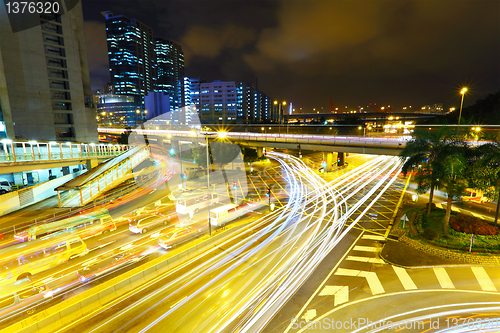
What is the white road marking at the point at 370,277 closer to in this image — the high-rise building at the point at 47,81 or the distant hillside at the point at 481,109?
the high-rise building at the point at 47,81

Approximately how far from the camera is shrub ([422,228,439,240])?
1532 centimetres

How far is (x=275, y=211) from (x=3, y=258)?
18.7 meters

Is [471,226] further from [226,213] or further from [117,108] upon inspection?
[117,108]

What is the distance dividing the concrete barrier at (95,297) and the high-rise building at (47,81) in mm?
34734

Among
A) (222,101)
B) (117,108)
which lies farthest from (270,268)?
(117,108)

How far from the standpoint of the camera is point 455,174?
14.2 metres

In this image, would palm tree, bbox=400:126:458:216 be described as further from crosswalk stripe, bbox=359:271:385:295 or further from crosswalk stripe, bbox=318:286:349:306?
crosswalk stripe, bbox=318:286:349:306

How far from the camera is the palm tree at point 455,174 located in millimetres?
13693

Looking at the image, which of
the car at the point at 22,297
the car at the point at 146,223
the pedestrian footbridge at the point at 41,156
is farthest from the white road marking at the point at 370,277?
the pedestrian footbridge at the point at 41,156

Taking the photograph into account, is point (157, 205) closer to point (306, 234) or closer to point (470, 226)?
point (306, 234)

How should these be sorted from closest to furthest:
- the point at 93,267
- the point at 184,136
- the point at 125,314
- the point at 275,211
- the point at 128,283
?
the point at 125,314 < the point at 128,283 < the point at 93,267 < the point at 275,211 < the point at 184,136

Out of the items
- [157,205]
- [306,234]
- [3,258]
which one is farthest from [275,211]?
[3,258]

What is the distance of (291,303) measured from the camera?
10328 mm

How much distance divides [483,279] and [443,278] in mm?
1842
